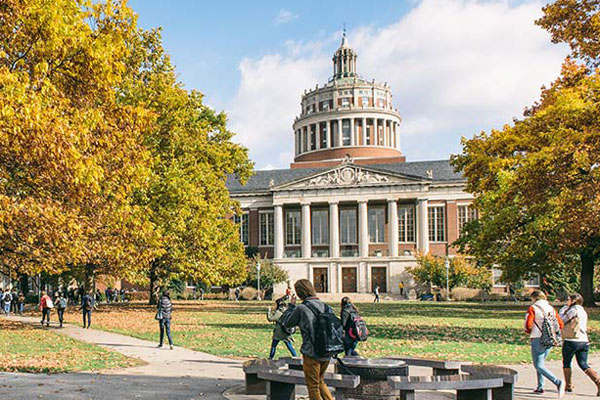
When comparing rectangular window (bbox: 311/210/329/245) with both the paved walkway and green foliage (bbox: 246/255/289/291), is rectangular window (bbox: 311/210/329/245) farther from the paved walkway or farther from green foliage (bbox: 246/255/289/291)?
the paved walkway

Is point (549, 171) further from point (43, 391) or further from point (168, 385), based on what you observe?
point (43, 391)

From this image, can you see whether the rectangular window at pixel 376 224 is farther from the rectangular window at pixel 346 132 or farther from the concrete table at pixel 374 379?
the concrete table at pixel 374 379

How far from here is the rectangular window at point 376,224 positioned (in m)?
76.4

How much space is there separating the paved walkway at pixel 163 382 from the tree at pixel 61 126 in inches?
149

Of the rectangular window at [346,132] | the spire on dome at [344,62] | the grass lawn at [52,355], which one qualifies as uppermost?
the spire on dome at [344,62]

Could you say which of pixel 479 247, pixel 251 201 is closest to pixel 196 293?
pixel 251 201

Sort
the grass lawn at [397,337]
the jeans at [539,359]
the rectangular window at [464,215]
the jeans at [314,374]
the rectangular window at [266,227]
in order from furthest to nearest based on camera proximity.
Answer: the rectangular window at [266,227], the rectangular window at [464,215], the grass lawn at [397,337], the jeans at [539,359], the jeans at [314,374]

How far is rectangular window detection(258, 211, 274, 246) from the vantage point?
80125 millimetres

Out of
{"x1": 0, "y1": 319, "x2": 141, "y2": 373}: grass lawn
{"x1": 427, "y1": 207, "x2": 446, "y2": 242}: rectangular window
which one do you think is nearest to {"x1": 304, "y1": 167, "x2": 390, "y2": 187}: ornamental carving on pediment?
A: {"x1": 427, "y1": 207, "x2": 446, "y2": 242}: rectangular window

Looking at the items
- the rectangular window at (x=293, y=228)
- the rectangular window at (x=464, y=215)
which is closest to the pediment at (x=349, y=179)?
the rectangular window at (x=293, y=228)

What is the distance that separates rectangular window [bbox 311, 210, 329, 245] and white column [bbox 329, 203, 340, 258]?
1.42m

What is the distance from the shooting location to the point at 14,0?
47.4ft

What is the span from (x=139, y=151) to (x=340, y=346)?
12.7 metres

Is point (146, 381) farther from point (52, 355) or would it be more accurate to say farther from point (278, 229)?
point (278, 229)
